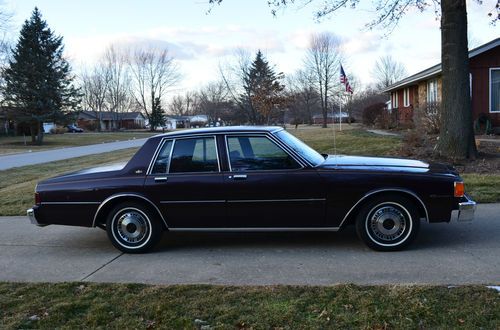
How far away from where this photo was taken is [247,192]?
5762mm

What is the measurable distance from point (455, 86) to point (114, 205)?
29.1 feet

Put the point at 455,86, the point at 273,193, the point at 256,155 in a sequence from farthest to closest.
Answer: the point at 455,86, the point at 256,155, the point at 273,193

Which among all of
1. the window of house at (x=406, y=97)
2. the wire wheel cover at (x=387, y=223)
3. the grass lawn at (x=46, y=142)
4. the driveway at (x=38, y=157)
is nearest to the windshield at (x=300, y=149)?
the wire wheel cover at (x=387, y=223)

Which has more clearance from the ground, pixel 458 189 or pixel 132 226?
pixel 458 189

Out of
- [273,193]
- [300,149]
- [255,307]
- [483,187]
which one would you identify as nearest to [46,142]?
[483,187]

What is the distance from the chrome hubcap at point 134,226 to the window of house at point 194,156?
71cm

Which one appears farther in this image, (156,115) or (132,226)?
(156,115)

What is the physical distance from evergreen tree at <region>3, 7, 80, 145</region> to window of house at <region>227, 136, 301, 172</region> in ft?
133

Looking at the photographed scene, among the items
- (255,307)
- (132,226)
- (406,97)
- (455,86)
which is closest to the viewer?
(255,307)

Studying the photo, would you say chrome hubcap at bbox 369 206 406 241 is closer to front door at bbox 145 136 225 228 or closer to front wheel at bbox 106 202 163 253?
front door at bbox 145 136 225 228

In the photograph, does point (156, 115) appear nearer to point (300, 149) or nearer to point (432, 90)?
point (432, 90)

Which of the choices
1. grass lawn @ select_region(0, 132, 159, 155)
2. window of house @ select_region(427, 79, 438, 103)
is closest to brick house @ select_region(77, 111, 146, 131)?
grass lawn @ select_region(0, 132, 159, 155)

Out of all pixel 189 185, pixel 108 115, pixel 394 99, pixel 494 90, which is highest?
pixel 108 115

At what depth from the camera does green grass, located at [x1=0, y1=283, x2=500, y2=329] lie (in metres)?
3.72
